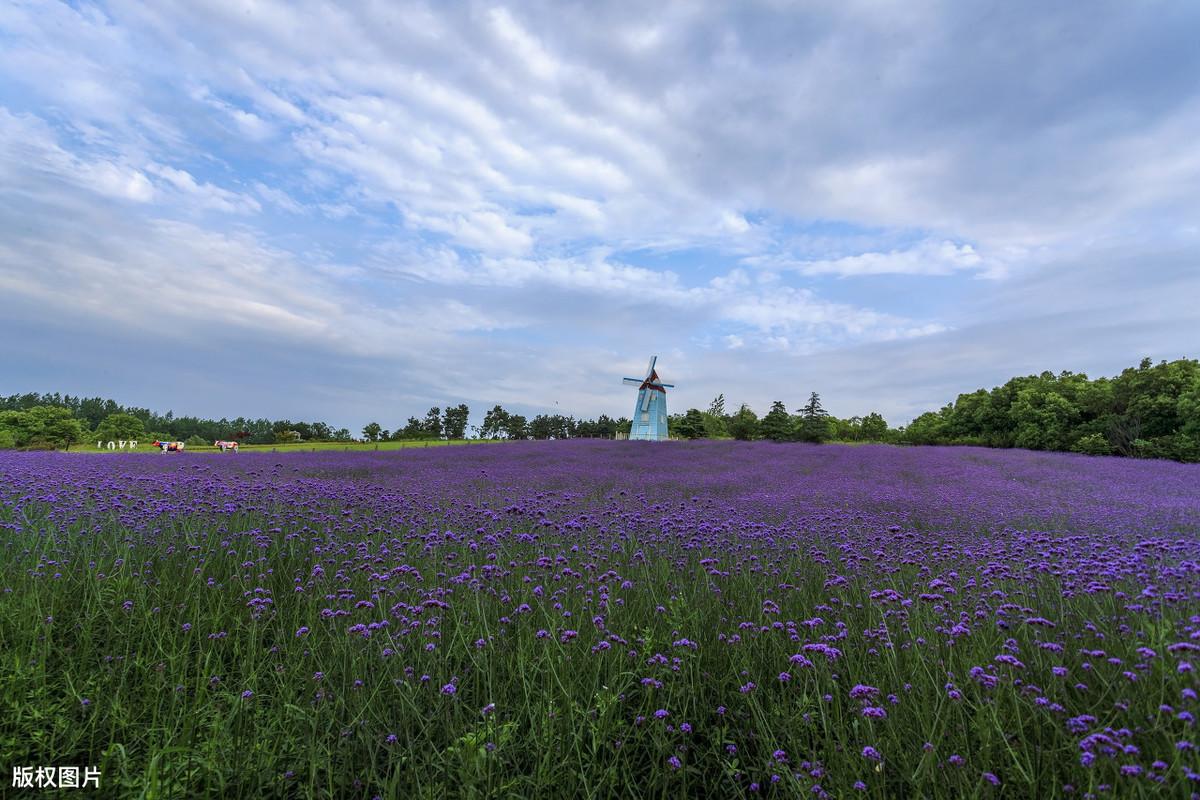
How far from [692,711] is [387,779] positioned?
1.51 m

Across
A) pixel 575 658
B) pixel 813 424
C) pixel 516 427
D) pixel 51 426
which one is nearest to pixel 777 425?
pixel 813 424

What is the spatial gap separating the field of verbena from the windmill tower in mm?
37347

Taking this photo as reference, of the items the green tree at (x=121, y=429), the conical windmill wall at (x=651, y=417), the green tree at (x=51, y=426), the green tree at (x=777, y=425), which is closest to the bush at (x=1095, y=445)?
the green tree at (x=777, y=425)

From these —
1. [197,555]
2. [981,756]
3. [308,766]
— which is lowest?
[308,766]

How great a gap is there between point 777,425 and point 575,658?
4145 cm

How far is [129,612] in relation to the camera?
3.49m

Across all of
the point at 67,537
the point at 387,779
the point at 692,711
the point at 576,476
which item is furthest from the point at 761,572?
the point at 576,476

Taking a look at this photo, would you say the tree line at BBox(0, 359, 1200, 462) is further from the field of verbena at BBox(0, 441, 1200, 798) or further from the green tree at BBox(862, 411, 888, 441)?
the field of verbena at BBox(0, 441, 1200, 798)

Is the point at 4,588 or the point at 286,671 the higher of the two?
the point at 4,588

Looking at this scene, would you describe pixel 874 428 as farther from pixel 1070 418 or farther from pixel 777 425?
pixel 1070 418

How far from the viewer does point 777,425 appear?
138ft

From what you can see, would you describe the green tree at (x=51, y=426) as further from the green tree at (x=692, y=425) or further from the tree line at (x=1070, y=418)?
the tree line at (x=1070, y=418)

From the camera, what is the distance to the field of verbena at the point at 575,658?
224 cm

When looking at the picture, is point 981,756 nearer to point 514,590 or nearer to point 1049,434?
point 514,590
